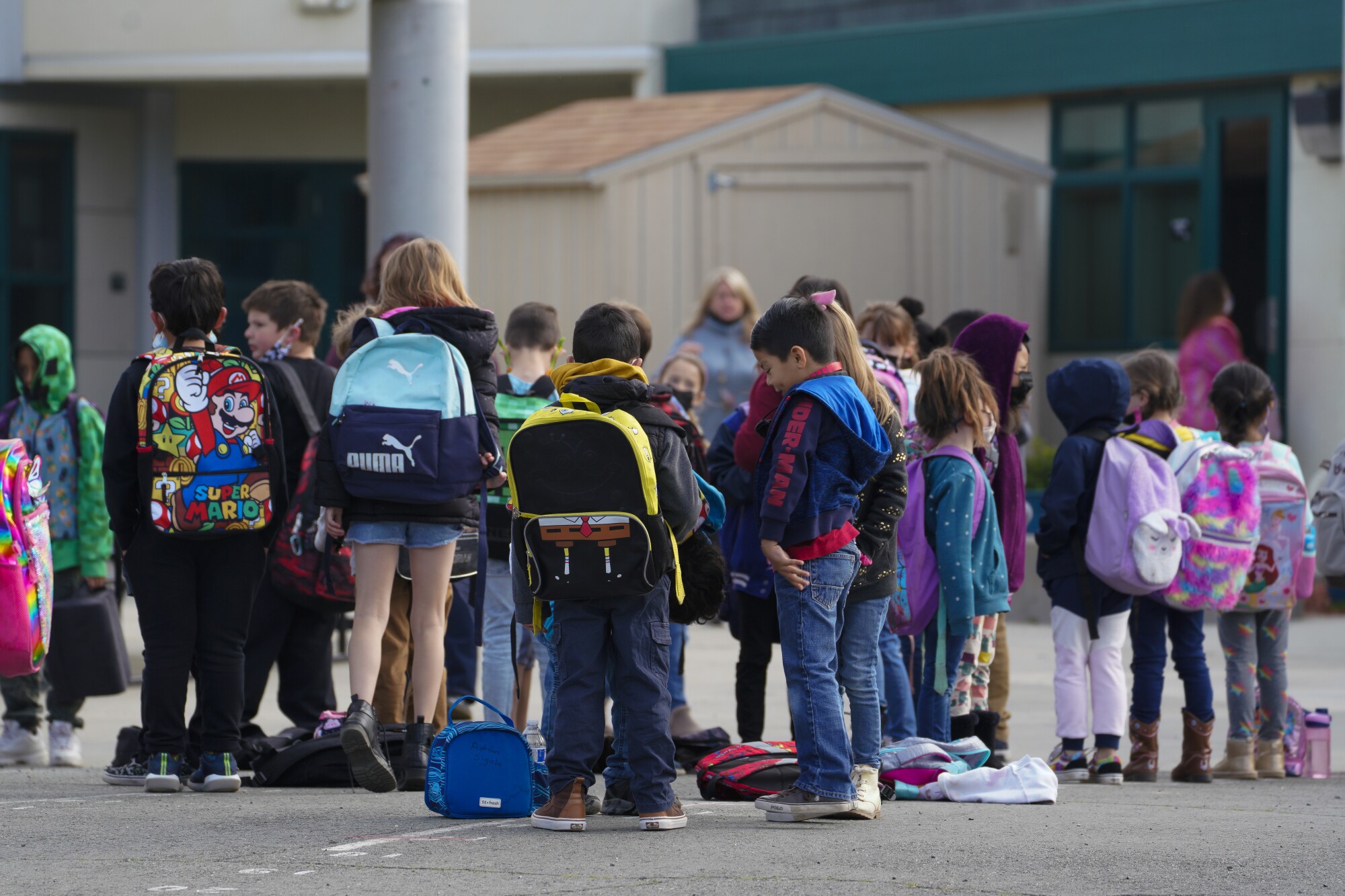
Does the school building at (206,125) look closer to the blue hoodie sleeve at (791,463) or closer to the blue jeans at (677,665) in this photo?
the blue jeans at (677,665)

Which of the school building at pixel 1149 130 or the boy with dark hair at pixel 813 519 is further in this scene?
the school building at pixel 1149 130

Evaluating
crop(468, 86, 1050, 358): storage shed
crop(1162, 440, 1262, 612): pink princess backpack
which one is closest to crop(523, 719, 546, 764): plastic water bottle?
crop(1162, 440, 1262, 612): pink princess backpack

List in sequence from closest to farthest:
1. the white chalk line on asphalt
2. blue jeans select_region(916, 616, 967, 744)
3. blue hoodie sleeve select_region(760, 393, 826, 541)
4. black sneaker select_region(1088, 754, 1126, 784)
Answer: the white chalk line on asphalt < blue hoodie sleeve select_region(760, 393, 826, 541) < blue jeans select_region(916, 616, 967, 744) < black sneaker select_region(1088, 754, 1126, 784)

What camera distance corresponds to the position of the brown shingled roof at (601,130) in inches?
542

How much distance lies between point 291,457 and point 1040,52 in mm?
9735

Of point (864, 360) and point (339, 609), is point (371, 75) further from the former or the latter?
point (864, 360)

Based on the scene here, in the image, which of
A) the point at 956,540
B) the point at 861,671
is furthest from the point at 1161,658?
the point at 861,671

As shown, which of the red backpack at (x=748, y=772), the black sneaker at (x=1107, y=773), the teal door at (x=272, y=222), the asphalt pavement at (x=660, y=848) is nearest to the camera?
the asphalt pavement at (x=660, y=848)

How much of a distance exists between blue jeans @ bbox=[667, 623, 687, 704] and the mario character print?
6.58 ft

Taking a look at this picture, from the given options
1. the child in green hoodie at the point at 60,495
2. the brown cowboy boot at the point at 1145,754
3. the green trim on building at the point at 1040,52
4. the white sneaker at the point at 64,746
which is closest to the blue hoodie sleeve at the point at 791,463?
the brown cowboy boot at the point at 1145,754

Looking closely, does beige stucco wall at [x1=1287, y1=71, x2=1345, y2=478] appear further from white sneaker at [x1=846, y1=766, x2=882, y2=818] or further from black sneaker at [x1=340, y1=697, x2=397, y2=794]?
black sneaker at [x1=340, y1=697, x2=397, y2=794]

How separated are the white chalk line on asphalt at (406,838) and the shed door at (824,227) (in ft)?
28.1

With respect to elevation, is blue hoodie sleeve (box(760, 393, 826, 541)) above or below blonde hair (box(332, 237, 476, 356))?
below

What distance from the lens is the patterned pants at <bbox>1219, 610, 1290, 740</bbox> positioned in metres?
7.85
